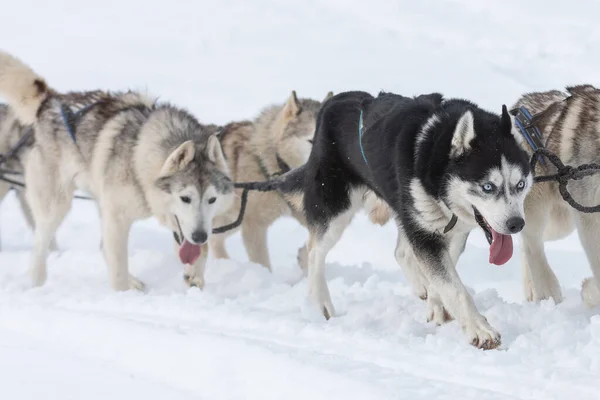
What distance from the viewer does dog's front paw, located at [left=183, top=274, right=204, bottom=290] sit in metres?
5.60

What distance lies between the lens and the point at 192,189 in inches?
202

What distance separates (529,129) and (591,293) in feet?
2.96

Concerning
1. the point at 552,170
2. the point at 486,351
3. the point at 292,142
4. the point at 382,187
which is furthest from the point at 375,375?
the point at 292,142

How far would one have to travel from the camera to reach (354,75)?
15.4 meters

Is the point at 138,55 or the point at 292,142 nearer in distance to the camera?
the point at 292,142

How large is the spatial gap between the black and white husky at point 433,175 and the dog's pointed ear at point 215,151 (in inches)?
39.1

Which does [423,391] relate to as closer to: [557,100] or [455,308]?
[455,308]

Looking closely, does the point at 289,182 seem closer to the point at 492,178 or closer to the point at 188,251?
the point at 188,251

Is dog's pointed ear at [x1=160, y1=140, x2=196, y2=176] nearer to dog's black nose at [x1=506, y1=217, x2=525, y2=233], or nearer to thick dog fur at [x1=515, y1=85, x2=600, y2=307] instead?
thick dog fur at [x1=515, y1=85, x2=600, y2=307]

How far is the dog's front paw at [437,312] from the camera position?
13.1ft

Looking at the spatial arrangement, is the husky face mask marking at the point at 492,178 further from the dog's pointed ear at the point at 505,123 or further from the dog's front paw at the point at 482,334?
the dog's front paw at the point at 482,334

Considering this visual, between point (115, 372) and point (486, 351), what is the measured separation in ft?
4.71

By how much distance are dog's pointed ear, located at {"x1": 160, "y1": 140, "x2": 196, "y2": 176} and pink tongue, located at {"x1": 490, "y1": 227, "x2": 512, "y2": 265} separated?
2.33 m

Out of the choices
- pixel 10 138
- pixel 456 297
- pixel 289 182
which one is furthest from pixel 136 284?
pixel 456 297
